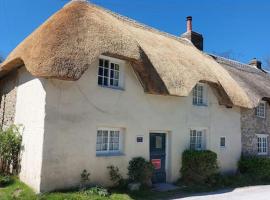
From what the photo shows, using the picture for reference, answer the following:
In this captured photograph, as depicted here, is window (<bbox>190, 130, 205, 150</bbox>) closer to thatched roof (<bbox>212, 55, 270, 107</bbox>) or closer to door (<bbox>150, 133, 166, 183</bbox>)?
door (<bbox>150, 133, 166, 183</bbox>)

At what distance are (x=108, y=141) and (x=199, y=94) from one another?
19.3 feet

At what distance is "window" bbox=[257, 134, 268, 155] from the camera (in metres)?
18.1

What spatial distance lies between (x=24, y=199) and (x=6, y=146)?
264cm

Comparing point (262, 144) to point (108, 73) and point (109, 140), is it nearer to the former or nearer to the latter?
point (109, 140)

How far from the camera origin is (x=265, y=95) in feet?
57.9

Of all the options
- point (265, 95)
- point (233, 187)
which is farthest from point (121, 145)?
point (265, 95)

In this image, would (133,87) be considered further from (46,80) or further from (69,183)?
(69,183)

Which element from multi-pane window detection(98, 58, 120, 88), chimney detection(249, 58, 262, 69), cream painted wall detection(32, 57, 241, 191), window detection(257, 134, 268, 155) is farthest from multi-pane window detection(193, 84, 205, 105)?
chimney detection(249, 58, 262, 69)

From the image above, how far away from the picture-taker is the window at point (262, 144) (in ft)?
59.4

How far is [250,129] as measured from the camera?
17.4m

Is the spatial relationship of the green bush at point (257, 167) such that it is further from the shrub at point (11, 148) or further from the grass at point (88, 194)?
the shrub at point (11, 148)

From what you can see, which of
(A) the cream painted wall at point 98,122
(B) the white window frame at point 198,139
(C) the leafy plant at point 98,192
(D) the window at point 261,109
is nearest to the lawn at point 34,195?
(C) the leafy plant at point 98,192

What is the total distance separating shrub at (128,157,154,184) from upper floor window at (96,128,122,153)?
763 millimetres

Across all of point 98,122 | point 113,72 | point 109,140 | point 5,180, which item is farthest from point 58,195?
point 113,72
